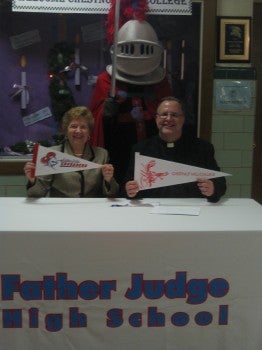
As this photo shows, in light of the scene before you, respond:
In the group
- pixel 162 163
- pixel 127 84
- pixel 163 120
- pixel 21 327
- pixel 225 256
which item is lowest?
pixel 21 327

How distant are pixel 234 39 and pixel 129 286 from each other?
2440mm

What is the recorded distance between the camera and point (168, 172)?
1.87 metres

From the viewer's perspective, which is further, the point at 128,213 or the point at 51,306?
the point at 128,213

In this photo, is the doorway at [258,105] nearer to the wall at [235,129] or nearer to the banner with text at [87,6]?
the wall at [235,129]

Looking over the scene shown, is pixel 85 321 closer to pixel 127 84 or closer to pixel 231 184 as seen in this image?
pixel 127 84

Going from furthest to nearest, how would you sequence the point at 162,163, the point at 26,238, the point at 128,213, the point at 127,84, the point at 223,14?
the point at 223,14
the point at 127,84
the point at 162,163
the point at 128,213
the point at 26,238

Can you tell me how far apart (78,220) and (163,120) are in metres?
0.87

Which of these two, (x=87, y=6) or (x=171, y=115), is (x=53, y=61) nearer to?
(x=87, y=6)

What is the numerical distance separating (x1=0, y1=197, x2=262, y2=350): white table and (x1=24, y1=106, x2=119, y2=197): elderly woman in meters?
0.61

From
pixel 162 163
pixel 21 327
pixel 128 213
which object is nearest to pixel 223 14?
pixel 162 163

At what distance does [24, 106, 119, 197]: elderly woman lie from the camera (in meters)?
2.10

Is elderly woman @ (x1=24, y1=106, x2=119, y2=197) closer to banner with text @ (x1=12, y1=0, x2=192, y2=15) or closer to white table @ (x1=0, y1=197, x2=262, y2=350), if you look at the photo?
white table @ (x1=0, y1=197, x2=262, y2=350)

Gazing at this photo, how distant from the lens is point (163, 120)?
88.8 inches

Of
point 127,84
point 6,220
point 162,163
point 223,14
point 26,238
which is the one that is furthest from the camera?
point 223,14
